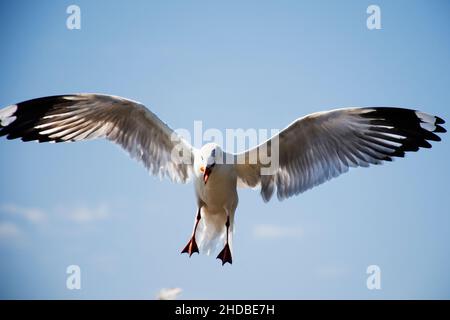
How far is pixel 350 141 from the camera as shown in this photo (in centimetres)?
502

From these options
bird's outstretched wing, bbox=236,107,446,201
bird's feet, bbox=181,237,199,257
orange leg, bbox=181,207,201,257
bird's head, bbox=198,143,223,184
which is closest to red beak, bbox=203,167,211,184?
bird's head, bbox=198,143,223,184

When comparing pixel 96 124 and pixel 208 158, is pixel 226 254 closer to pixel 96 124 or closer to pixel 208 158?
pixel 208 158

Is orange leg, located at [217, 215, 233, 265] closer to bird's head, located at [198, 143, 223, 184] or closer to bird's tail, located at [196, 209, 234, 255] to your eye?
bird's tail, located at [196, 209, 234, 255]

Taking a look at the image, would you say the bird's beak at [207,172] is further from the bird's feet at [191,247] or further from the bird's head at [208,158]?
the bird's feet at [191,247]

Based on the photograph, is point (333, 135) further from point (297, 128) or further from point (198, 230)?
point (198, 230)

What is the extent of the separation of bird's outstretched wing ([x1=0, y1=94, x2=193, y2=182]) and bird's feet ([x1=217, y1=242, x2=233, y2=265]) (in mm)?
714

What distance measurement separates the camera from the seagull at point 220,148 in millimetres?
4922

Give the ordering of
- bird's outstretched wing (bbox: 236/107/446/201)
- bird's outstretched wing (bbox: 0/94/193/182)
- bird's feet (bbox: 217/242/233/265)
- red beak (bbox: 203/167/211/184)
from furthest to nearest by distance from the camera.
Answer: bird's feet (bbox: 217/242/233/265), bird's outstretched wing (bbox: 0/94/193/182), bird's outstretched wing (bbox: 236/107/446/201), red beak (bbox: 203/167/211/184)

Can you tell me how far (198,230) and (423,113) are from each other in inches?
79.5

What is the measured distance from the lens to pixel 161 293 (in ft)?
14.5

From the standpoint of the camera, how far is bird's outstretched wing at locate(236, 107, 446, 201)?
193 inches

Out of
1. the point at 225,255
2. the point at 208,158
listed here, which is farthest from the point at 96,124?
the point at 225,255

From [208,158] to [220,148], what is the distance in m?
0.20
